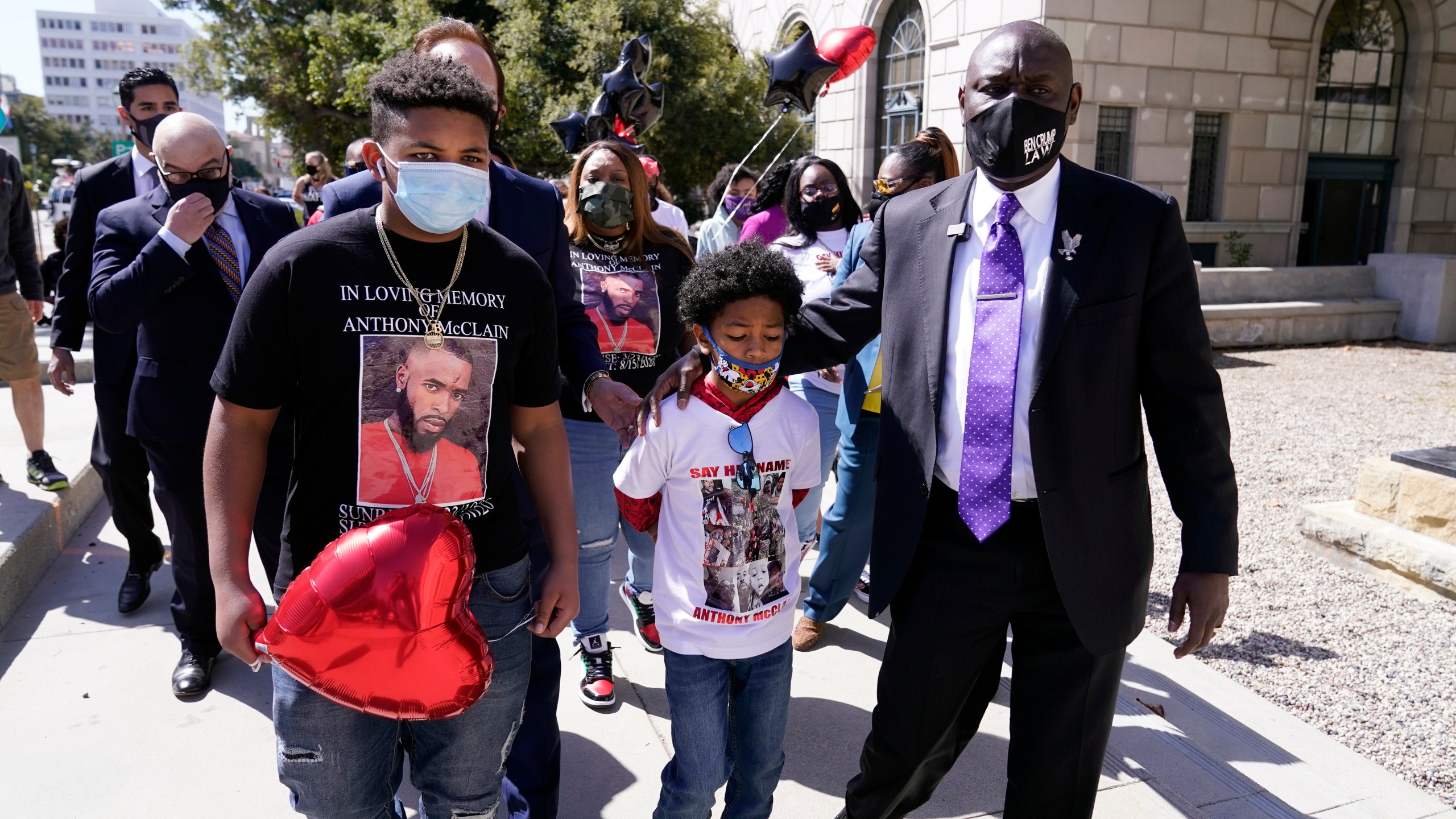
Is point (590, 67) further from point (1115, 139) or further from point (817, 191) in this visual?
point (817, 191)

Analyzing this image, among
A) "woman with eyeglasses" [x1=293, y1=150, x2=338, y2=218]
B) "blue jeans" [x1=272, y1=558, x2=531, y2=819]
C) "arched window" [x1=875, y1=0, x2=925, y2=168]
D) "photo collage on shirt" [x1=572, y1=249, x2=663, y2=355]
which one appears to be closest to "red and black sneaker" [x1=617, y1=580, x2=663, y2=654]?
"photo collage on shirt" [x1=572, y1=249, x2=663, y2=355]

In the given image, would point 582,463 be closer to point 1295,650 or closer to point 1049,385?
point 1049,385

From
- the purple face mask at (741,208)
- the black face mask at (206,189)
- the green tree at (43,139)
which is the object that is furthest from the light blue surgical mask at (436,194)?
the green tree at (43,139)

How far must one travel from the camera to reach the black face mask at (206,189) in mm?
3506

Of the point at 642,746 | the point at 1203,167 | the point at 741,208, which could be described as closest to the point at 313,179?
the point at 741,208

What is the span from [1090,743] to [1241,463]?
18.6ft

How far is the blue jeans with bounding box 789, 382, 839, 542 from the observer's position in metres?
4.07

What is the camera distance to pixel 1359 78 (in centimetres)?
1562

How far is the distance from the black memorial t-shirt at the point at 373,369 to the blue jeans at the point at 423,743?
0.16 metres

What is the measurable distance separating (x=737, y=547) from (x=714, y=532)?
2.9 inches

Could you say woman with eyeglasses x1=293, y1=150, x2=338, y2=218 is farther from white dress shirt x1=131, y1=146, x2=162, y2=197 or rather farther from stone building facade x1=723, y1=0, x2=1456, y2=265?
stone building facade x1=723, y1=0, x2=1456, y2=265

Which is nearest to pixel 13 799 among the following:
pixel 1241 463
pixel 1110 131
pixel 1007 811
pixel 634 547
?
pixel 634 547

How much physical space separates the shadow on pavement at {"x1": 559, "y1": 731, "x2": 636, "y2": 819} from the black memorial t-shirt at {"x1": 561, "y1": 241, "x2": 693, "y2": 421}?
113 centimetres

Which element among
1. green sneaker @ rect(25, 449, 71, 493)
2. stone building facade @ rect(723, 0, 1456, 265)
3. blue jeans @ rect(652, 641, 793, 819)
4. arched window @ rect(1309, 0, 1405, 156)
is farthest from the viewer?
arched window @ rect(1309, 0, 1405, 156)
